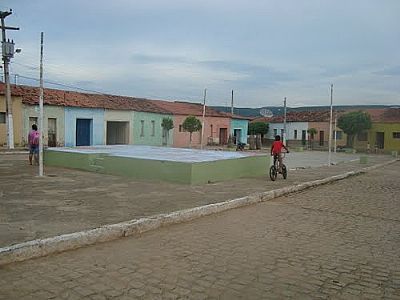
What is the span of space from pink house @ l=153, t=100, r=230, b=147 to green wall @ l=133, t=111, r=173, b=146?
3.86 ft

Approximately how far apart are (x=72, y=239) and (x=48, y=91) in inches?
1209

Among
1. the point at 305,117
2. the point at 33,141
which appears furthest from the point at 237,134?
the point at 33,141

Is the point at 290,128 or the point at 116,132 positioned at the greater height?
the point at 290,128

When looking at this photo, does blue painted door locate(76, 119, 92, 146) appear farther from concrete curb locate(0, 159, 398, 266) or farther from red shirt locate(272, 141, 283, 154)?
concrete curb locate(0, 159, 398, 266)

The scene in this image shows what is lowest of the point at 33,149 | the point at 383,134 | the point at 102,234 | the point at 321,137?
the point at 102,234

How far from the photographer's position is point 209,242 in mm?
6238

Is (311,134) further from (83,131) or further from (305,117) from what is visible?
(83,131)

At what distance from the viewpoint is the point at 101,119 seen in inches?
1410

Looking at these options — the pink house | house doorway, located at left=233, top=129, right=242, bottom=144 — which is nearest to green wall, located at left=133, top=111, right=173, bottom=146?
the pink house

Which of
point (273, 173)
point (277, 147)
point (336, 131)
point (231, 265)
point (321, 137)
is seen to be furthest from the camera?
point (321, 137)

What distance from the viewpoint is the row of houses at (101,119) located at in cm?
3019

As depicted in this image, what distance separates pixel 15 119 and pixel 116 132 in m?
11.0

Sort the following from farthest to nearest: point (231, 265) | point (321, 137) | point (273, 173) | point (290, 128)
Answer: point (290, 128), point (321, 137), point (273, 173), point (231, 265)

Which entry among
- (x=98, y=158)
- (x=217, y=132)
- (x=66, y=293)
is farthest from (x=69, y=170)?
(x=217, y=132)
